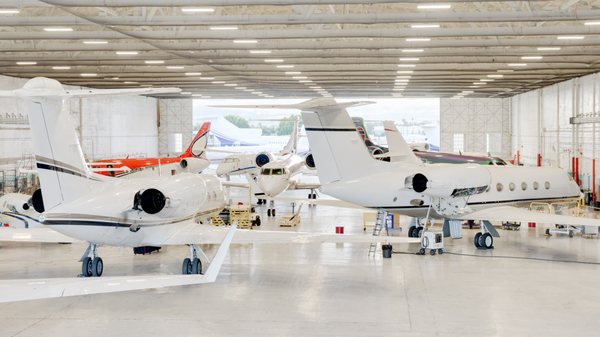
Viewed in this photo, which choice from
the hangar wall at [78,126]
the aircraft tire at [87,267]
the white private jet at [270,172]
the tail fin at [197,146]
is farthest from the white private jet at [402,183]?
the tail fin at [197,146]

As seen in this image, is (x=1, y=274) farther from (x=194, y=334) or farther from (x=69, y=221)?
(x=194, y=334)

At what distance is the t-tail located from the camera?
1435 cm

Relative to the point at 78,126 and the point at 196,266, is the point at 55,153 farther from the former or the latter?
the point at 78,126

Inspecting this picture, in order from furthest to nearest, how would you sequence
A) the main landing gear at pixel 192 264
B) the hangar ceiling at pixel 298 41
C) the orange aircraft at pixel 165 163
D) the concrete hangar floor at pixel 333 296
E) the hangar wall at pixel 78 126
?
the orange aircraft at pixel 165 163 < the hangar wall at pixel 78 126 < the hangar ceiling at pixel 298 41 < the main landing gear at pixel 192 264 < the concrete hangar floor at pixel 333 296

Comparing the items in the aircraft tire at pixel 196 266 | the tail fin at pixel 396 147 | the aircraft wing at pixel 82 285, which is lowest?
the aircraft tire at pixel 196 266

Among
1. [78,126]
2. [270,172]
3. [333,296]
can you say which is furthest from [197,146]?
[333,296]

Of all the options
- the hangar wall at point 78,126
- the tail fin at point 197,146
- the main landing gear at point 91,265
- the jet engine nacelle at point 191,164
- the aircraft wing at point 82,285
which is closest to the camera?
the aircraft wing at point 82,285

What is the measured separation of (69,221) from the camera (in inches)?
592

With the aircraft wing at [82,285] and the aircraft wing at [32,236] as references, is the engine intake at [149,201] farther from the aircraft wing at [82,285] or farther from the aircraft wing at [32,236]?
the aircraft wing at [82,285]

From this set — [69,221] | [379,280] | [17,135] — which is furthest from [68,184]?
[17,135]

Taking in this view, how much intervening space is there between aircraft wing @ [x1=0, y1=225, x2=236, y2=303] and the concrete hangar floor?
4.31 m

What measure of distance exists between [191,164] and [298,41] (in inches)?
666

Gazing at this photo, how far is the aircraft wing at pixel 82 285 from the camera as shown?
7.92m

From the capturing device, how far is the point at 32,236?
17016 millimetres
